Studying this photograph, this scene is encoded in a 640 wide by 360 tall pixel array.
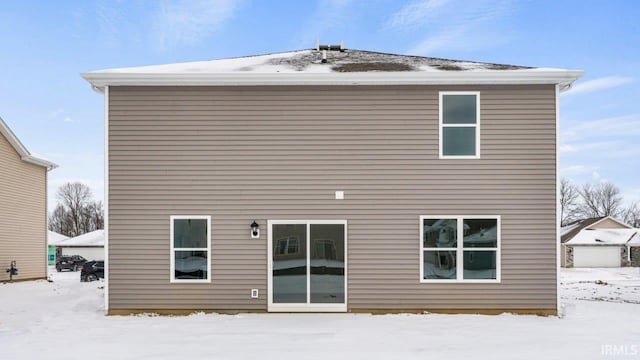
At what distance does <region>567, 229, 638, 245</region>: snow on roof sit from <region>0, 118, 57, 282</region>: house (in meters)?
33.4

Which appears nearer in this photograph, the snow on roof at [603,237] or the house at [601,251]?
the house at [601,251]

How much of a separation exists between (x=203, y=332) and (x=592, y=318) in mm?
7393

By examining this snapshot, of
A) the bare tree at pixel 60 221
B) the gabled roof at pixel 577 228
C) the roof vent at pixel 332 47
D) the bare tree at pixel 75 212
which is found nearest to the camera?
the roof vent at pixel 332 47

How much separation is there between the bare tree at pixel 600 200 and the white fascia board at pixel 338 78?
5648 cm

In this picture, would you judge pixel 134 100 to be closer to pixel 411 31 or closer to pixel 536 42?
pixel 411 31

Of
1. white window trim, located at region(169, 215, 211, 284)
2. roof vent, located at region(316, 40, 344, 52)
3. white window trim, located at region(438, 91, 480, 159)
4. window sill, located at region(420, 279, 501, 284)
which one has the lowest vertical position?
window sill, located at region(420, 279, 501, 284)

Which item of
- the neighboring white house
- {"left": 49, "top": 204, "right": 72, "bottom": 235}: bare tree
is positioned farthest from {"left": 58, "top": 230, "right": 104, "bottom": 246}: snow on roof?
{"left": 49, "top": 204, "right": 72, "bottom": 235}: bare tree

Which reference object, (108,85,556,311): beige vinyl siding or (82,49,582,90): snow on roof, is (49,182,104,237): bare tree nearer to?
(108,85,556,311): beige vinyl siding

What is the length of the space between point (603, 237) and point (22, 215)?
37.2m

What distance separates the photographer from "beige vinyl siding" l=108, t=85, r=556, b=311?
10.1 metres

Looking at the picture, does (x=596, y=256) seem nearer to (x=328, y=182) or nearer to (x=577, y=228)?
(x=577, y=228)

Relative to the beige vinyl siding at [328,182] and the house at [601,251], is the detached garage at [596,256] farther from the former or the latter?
the beige vinyl siding at [328,182]

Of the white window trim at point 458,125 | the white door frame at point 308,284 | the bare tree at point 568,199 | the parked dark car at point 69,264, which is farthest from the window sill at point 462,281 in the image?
the bare tree at point 568,199

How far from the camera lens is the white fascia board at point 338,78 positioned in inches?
390
